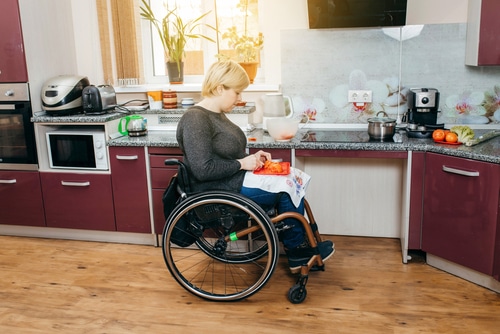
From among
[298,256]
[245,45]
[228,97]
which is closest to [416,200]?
[298,256]

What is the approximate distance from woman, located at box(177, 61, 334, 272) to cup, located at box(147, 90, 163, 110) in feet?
3.56

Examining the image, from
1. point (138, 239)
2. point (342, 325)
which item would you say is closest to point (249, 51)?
point (138, 239)

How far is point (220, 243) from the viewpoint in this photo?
239 cm

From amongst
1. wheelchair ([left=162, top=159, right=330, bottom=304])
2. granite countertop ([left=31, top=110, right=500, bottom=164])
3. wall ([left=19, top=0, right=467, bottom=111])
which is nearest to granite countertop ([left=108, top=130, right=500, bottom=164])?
granite countertop ([left=31, top=110, right=500, bottom=164])

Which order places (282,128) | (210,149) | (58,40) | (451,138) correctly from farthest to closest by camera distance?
(58,40) < (282,128) < (451,138) < (210,149)

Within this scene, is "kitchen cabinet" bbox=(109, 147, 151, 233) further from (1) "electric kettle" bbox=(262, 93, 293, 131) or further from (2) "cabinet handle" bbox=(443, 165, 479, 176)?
(2) "cabinet handle" bbox=(443, 165, 479, 176)

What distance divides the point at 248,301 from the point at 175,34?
2.11 meters

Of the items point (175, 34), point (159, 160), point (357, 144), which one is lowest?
point (159, 160)

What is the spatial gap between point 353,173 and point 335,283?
846 millimetres

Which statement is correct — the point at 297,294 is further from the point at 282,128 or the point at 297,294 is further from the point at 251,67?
the point at 251,67

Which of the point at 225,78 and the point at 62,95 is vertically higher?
the point at 225,78

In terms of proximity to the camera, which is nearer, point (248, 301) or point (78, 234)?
point (248, 301)

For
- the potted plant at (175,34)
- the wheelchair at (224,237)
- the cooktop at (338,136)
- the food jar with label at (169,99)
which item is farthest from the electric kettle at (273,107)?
the wheelchair at (224,237)

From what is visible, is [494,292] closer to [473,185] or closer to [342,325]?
[473,185]
